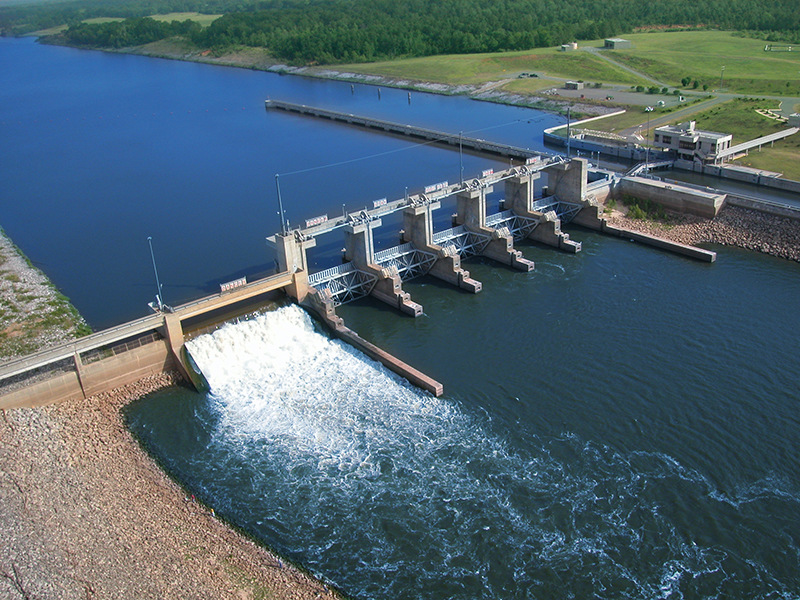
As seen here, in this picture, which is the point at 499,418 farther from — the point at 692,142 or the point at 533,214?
the point at 692,142

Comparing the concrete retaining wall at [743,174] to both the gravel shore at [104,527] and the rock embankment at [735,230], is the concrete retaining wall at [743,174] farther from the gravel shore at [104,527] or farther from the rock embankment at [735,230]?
the gravel shore at [104,527]

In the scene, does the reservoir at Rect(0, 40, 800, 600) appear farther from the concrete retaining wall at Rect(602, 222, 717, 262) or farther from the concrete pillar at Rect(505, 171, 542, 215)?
the concrete pillar at Rect(505, 171, 542, 215)

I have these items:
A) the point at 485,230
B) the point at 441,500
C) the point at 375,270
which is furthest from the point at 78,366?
the point at 485,230

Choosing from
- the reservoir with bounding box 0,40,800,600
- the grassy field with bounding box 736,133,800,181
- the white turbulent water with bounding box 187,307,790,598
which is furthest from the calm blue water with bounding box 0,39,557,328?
the grassy field with bounding box 736,133,800,181

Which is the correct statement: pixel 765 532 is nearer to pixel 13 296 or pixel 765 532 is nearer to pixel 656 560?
pixel 656 560

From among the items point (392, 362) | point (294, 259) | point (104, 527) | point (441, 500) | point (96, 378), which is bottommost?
point (441, 500)

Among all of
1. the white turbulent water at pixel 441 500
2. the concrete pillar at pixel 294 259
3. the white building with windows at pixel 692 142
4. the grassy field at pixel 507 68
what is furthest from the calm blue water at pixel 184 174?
the white building with windows at pixel 692 142

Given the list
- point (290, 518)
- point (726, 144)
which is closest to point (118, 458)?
point (290, 518)
